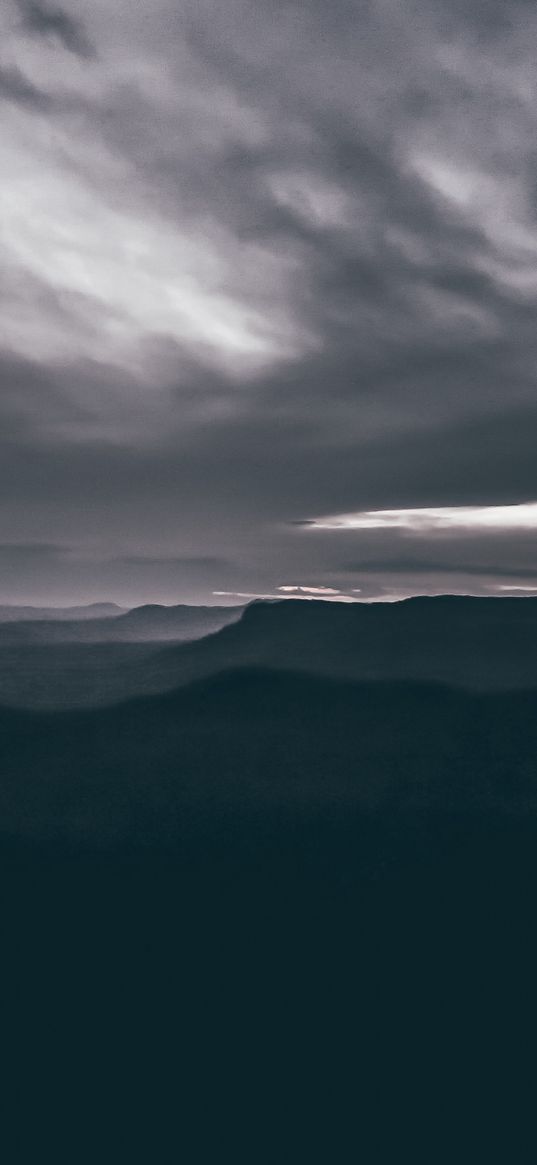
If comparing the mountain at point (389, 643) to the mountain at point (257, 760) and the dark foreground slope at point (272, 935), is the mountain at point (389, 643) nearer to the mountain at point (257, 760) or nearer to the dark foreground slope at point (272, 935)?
the mountain at point (257, 760)

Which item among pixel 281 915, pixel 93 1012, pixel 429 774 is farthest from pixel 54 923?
pixel 429 774

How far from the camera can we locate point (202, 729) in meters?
75.6

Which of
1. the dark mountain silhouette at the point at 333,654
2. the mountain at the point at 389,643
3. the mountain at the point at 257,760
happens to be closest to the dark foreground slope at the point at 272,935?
the mountain at the point at 257,760

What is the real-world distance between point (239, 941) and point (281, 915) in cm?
335

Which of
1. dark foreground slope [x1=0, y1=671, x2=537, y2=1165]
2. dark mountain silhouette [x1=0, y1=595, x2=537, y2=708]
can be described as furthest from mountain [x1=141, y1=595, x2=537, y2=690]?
dark foreground slope [x1=0, y1=671, x2=537, y2=1165]

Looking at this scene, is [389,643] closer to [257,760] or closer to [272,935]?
[257,760]

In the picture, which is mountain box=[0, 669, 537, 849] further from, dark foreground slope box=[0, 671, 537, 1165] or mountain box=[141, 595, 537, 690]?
mountain box=[141, 595, 537, 690]

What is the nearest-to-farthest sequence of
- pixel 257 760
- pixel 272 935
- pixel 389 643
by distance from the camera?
pixel 272 935 < pixel 257 760 < pixel 389 643

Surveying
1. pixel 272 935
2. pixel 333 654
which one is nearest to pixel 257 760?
pixel 272 935

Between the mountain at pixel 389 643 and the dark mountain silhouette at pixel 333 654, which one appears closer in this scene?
the dark mountain silhouette at pixel 333 654

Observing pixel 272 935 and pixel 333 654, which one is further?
pixel 333 654

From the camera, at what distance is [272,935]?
41.0 metres

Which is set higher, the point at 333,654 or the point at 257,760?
the point at 333,654

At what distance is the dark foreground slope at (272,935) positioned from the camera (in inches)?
1172
